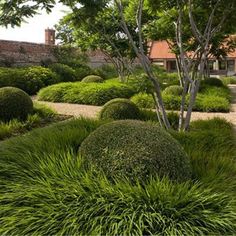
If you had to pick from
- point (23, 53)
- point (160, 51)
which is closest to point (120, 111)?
point (23, 53)

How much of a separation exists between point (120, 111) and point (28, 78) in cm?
915

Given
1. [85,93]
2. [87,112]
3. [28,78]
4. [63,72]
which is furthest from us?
[63,72]

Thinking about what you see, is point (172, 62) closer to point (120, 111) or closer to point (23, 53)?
point (23, 53)

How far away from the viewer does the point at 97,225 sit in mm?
2783

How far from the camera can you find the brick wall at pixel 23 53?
18141mm

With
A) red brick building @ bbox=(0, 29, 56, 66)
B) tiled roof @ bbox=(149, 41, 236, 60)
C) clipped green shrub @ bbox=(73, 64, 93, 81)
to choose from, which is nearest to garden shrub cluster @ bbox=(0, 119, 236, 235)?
red brick building @ bbox=(0, 29, 56, 66)

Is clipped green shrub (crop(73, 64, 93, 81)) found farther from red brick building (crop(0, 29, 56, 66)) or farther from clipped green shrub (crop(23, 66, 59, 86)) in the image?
clipped green shrub (crop(23, 66, 59, 86))

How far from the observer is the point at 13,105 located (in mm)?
8383

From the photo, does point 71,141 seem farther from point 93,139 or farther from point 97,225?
point 97,225

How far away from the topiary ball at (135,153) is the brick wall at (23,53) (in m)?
15.6

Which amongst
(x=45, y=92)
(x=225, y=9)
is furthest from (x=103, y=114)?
(x=45, y=92)

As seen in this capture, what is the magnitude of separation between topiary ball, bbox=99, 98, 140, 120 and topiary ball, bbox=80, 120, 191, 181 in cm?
425

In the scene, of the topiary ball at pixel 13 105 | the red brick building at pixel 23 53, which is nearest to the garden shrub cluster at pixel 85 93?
the topiary ball at pixel 13 105

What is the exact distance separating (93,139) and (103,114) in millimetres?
4498
